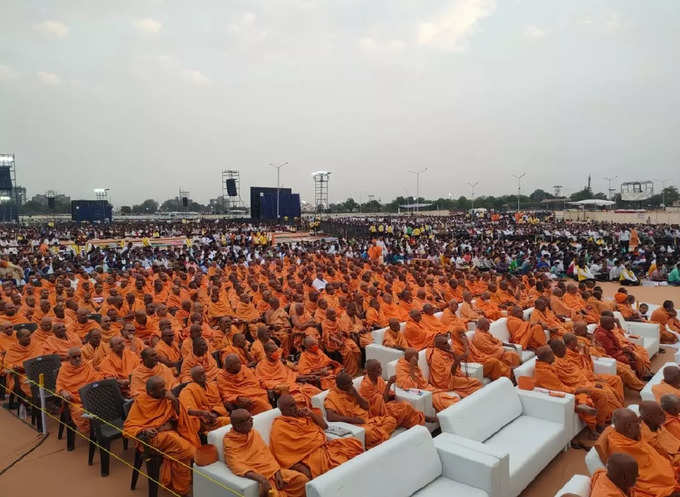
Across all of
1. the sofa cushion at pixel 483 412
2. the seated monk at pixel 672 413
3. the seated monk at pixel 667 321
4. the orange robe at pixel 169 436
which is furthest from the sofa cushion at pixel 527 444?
the seated monk at pixel 667 321

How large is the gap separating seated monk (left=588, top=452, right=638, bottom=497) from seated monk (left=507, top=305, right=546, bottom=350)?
4.95 metres

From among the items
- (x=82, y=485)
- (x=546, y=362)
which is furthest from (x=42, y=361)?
(x=546, y=362)

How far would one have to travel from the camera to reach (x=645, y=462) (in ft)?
12.8

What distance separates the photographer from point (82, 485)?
5164 mm

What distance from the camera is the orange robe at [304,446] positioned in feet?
14.7

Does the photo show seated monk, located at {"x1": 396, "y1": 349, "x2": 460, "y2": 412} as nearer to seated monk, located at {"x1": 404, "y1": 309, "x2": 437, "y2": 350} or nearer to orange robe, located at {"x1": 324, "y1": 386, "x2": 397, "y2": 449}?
orange robe, located at {"x1": 324, "y1": 386, "x2": 397, "y2": 449}

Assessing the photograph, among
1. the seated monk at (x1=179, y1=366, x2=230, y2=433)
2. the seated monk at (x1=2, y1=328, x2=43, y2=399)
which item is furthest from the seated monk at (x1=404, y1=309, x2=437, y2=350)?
the seated monk at (x1=2, y1=328, x2=43, y2=399)

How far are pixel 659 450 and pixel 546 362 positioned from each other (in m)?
2.09

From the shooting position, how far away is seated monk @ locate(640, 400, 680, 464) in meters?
4.12

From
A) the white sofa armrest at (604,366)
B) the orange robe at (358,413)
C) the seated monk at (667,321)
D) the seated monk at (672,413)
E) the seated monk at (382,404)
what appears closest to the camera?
the seated monk at (672,413)

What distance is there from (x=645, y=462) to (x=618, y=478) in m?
0.76

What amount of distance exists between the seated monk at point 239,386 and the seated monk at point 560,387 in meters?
3.47

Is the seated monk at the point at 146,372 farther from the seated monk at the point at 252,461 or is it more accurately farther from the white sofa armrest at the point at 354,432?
the white sofa armrest at the point at 354,432

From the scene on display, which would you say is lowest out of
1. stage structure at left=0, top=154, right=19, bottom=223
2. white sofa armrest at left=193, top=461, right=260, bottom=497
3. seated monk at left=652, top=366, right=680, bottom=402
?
white sofa armrest at left=193, top=461, right=260, bottom=497
